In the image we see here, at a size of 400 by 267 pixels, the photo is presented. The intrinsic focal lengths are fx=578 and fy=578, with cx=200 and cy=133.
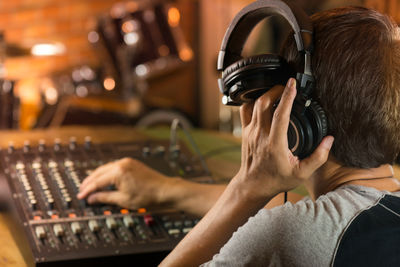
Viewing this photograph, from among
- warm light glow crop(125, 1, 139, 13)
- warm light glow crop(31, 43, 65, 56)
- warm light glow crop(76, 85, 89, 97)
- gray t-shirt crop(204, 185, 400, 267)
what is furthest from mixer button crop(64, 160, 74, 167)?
warm light glow crop(125, 1, 139, 13)

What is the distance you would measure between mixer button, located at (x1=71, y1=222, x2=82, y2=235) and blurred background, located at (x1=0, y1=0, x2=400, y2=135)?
198 cm

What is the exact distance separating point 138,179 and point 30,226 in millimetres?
240

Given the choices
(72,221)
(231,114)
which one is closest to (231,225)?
(72,221)

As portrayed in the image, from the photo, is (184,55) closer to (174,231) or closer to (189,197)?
(189,197)

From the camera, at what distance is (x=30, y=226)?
943 mm

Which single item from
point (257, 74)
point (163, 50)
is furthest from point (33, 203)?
point (163, 50)

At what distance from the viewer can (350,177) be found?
81 cm

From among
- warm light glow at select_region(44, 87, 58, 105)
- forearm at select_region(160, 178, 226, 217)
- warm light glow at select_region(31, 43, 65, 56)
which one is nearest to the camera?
forearm at select_region(160, 178, 226, 217)

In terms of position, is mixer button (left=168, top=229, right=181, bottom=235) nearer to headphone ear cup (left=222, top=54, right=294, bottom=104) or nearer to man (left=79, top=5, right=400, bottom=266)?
man (left=79, top=5, right=400, bottom=266)

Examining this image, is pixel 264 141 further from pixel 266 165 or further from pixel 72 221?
pixel 72 221

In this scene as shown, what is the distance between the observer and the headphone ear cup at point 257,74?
770mm

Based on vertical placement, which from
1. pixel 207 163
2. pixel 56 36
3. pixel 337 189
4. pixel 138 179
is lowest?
pixel 56 36

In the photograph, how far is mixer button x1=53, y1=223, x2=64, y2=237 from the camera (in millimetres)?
921

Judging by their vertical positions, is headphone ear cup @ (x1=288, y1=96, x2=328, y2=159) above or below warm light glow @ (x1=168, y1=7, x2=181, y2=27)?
above
